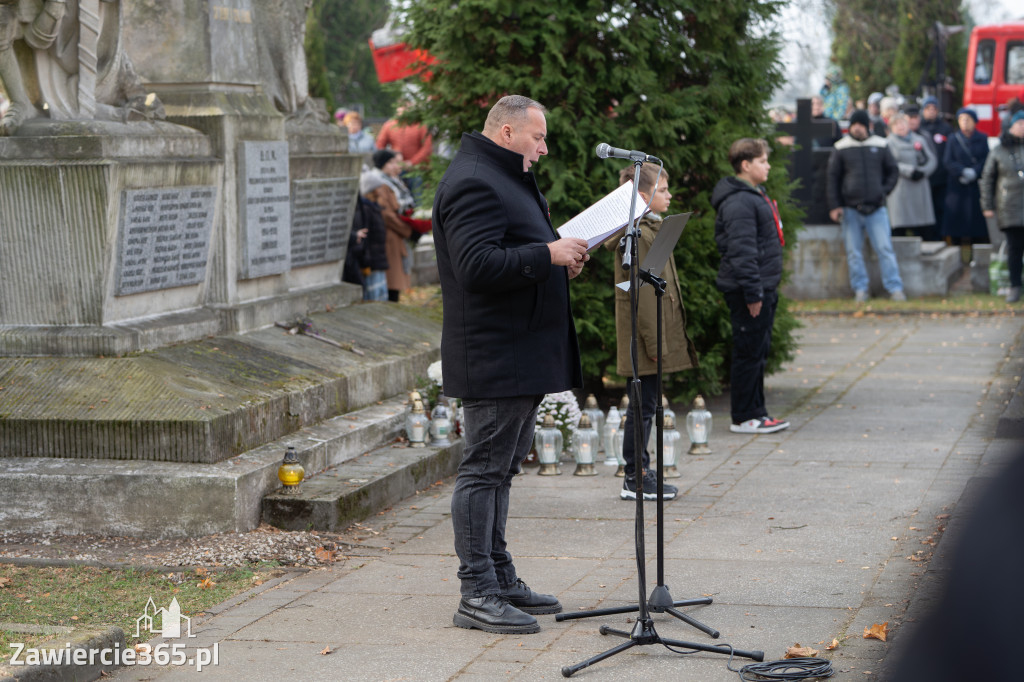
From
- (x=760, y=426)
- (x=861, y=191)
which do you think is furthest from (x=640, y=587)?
(x=861, y=191)

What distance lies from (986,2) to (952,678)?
74.5 metres

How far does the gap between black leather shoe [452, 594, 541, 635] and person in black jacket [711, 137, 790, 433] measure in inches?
173

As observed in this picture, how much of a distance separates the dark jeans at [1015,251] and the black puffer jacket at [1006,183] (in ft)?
0.38

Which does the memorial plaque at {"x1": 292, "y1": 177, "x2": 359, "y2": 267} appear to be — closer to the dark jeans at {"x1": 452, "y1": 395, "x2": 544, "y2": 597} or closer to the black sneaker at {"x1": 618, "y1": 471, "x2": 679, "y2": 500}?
the black sneaker at {"x1": 618, "y1": 471, "x2": 679, "y2": 500}

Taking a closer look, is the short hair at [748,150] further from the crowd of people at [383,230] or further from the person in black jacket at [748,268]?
the crowd of people at [383,230]

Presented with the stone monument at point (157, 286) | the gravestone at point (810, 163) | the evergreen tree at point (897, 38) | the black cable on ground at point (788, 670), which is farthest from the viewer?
A: the evergreen tree at point (897, 38)

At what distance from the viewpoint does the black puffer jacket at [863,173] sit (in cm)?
1609

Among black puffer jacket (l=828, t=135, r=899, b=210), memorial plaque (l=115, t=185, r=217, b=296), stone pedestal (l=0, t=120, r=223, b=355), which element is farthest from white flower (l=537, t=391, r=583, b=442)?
black puffer jacket (l=828, t=135, r=899, b=210)

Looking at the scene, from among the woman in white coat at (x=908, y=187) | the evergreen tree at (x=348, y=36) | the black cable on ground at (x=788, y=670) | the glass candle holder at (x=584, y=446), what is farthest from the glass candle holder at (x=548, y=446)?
the evergreen tree at (x=348, y=36)

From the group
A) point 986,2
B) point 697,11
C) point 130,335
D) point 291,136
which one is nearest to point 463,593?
point 130,335

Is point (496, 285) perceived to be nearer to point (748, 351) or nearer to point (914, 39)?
point (748, 351)

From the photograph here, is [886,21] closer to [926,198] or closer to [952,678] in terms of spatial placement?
[926,198]

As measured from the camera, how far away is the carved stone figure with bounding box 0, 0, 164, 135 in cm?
713

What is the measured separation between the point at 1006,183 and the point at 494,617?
41.3 ft
